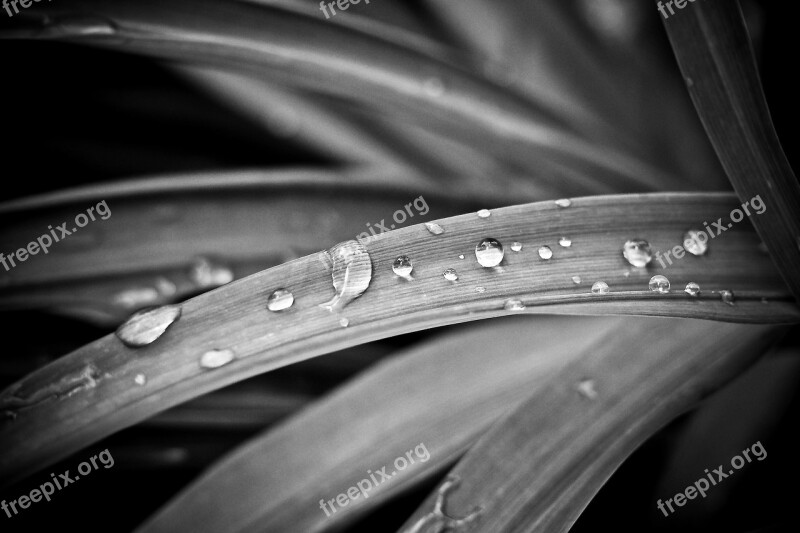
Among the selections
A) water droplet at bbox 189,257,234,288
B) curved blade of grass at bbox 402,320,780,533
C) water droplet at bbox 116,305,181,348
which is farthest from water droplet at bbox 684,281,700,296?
water droplet at bbox 189,257,234,288

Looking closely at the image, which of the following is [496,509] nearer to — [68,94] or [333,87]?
[333,87]

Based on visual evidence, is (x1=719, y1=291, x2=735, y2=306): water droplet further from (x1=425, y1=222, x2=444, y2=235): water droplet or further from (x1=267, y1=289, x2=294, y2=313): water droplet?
(x1=267, y1=289, x2=294, y2=313): water droplet

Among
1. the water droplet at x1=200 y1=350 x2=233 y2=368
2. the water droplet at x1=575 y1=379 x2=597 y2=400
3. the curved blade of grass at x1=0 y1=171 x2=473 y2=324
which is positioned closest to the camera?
the water droplet at x1=200 y1=350 x2=233 y2=368

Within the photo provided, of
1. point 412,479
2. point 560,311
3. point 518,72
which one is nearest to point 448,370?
point 412,479

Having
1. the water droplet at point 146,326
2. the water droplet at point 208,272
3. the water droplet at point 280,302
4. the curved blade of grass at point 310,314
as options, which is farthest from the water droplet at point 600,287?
the water droplet at point 208,272

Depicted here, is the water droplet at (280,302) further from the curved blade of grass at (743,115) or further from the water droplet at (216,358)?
the curved blade of grass at (743,115)

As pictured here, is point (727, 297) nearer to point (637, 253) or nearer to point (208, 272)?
point (637, 253)
